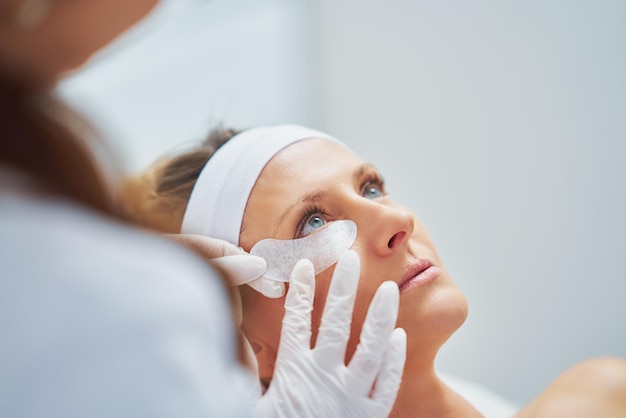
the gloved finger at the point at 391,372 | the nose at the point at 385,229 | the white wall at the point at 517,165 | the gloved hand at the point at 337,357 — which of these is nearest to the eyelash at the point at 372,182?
the nose at the point at 385,229

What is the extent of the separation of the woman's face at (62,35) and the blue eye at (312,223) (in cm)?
60

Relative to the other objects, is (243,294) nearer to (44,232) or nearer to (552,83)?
(44,232)

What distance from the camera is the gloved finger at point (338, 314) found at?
118 cm

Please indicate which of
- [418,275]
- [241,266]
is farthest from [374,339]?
[241,266]

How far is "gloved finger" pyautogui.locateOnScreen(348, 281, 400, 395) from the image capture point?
1.15 meters

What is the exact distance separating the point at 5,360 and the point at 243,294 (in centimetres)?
70

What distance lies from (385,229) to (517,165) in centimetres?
81

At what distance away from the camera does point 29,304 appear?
64 cm

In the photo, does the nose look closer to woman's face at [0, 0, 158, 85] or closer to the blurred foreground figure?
the blurred foreground figure

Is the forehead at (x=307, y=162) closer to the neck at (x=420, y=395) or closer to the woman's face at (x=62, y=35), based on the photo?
the neck at (x=420, y=395)

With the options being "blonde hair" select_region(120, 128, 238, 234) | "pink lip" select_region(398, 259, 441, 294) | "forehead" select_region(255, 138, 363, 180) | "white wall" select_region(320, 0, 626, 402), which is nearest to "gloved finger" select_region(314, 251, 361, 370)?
"pink lip" select_region(398, 259, 441, 294)

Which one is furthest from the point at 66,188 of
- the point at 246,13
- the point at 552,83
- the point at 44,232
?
the point at 246,13

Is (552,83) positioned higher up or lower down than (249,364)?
higher up

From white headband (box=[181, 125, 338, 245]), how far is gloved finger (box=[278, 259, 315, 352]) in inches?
6.4
